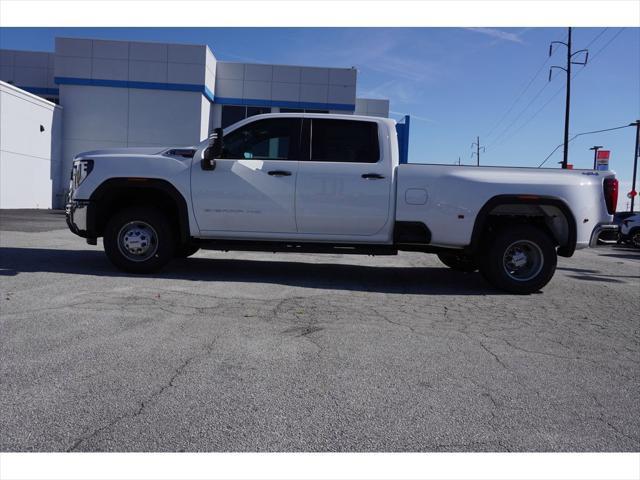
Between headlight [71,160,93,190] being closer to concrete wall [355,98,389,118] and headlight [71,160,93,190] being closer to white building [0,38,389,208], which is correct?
white building [0,38,389,208]

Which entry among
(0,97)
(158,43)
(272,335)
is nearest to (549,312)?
(272,335)

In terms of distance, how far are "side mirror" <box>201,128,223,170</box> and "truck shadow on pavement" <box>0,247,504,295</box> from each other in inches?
61.9

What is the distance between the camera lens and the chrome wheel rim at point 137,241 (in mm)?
6875

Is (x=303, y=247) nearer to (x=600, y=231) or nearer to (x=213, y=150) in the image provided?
(x=213, y=150)

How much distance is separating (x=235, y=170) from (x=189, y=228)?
102cm

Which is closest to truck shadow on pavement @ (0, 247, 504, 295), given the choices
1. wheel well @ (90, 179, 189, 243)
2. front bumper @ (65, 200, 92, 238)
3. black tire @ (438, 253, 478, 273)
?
black tire @ (438, 253, 478, 273)

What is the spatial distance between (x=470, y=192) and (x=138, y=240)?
4530mm

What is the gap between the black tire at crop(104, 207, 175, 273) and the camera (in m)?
6.84

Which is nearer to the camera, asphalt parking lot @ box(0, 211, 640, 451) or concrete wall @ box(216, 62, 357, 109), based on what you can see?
asphalt parking lot @ box(0, 211, 640, 451)

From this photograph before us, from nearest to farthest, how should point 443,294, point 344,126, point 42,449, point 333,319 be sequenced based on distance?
1. point 42,449
2. point 333,319
3. point 443,294
4. point 344,126

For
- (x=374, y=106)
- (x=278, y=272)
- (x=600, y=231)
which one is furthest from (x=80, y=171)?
(x=374, y=106)

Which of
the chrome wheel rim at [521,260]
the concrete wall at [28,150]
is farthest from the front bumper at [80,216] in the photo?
the concrete wall at [28,150]

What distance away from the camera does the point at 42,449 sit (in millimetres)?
2359

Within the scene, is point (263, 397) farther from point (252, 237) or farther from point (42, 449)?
point (252, 237)
